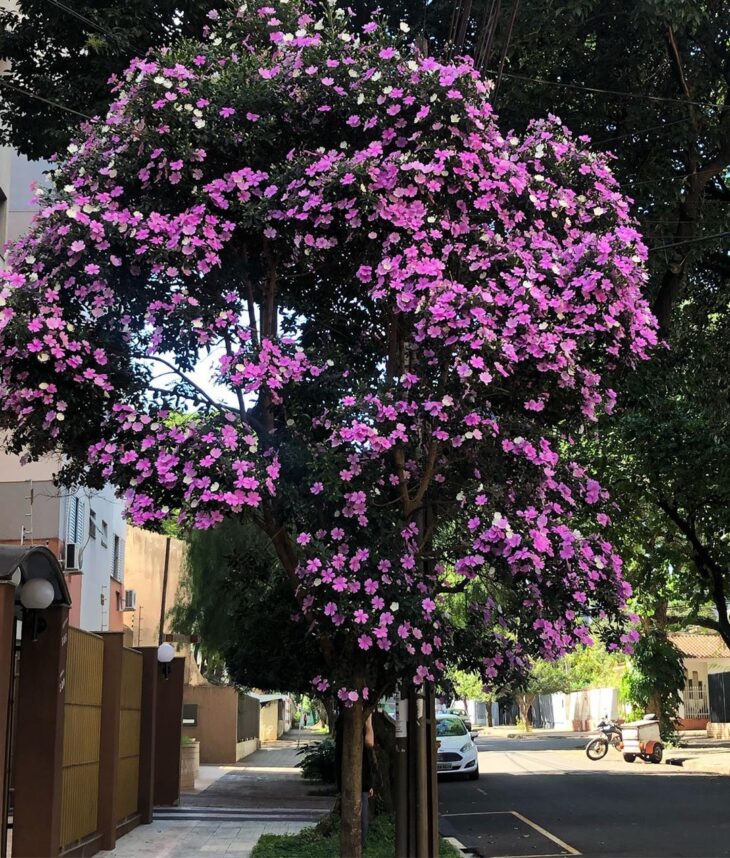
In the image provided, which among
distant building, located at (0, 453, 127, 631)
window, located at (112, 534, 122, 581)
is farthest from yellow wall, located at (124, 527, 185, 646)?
distant building, located at (0, 453, 127, 631)

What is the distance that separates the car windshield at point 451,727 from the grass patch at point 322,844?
40.5 ft

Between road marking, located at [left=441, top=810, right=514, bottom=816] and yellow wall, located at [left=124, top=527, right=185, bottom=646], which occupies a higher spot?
yellow wall, located at [left=124, top=527, right=185, bottom=646]

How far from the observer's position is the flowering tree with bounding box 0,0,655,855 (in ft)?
20.9

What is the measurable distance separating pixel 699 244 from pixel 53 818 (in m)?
8.59

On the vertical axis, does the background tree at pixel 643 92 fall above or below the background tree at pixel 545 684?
above

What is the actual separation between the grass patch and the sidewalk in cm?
27

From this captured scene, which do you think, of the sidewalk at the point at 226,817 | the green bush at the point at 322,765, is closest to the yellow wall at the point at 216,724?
the sidewalk at the point at 226,817

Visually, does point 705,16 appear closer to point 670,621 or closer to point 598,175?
point 598,175

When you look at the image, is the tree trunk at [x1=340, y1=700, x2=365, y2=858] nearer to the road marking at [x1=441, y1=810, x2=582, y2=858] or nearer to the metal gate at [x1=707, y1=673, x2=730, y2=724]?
the road marking at [x1=441, y1=810, x2=582, y2=858]

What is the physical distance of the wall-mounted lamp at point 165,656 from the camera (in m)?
15.4

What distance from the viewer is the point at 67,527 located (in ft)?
62.3

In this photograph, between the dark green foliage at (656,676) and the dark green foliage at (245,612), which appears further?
the dark green foliage at (656,676)

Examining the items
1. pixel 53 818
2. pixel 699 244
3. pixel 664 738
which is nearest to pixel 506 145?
pixel 699 244

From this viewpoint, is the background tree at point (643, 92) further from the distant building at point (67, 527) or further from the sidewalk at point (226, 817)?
the distant building at point (67, 527)
